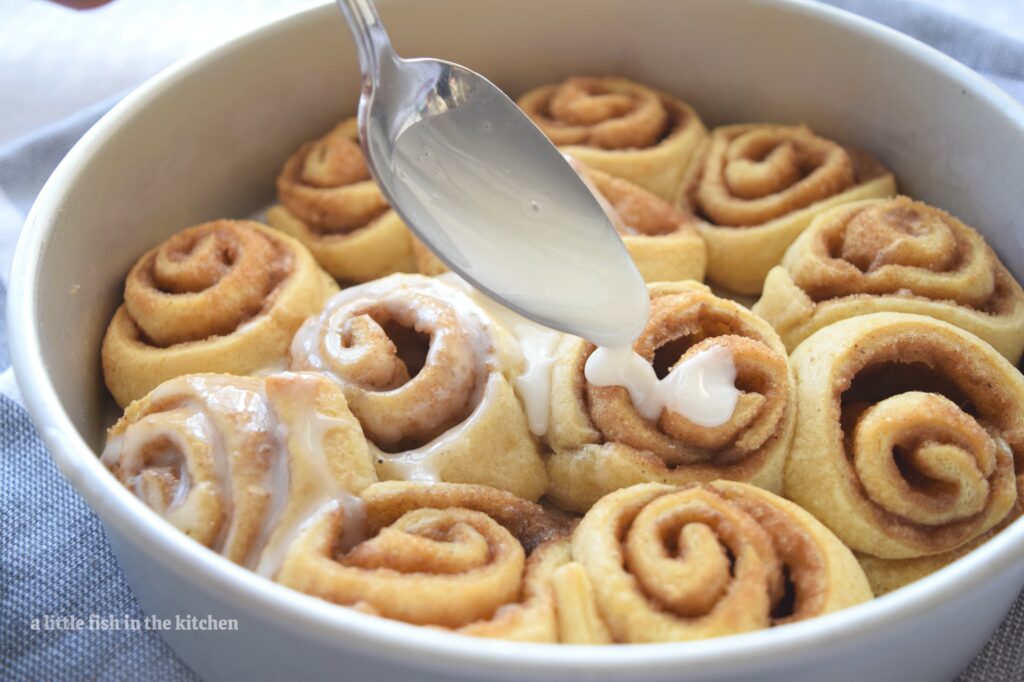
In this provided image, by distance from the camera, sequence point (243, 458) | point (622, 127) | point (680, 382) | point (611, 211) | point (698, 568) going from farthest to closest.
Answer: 1. point (622, 127)
2. point (611, 211)
3. point (680, 382)
4. point (243, 458)
5. point (698, 568)

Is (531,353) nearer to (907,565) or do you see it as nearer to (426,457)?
(426,457)

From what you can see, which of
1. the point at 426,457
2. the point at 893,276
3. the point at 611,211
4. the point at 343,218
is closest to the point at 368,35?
the point at 343,218

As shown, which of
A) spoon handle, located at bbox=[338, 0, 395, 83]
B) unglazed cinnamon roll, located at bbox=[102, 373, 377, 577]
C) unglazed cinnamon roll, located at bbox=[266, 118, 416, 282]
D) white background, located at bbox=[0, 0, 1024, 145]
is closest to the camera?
unglazed cinnamon roll, located at bbox=[102, 373, 377, 577]

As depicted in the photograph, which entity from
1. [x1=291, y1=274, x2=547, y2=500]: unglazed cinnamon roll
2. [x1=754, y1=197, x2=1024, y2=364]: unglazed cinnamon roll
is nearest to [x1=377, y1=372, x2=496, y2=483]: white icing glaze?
[x1=291, y1=274, x2=547, y2=500]: unglazed cinnamon roll

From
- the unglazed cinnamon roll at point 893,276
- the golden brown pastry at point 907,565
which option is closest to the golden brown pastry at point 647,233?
the unglazed cinnamon roll at point 893,276

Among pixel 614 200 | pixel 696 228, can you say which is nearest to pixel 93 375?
pixel 614 200

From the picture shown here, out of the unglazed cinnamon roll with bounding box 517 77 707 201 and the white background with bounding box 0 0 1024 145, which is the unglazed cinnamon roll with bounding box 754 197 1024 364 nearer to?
the unglazed cinnamon roll with bounding box 517 77 707 201
